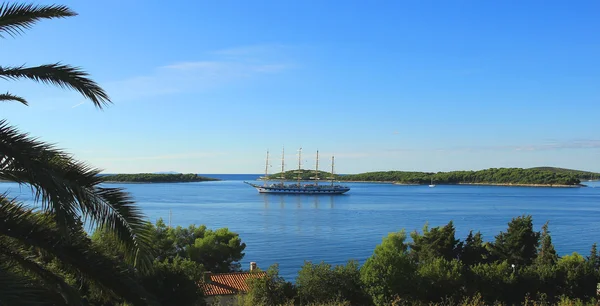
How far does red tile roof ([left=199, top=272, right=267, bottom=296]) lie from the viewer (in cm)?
2092

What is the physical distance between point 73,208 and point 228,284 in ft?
60.7

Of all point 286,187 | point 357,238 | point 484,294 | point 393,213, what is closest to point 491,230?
point 357,238

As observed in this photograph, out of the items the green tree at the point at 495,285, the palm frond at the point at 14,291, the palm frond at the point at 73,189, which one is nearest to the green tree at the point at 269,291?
the green tree at the point at 495,285

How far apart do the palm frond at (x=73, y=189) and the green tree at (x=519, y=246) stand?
98.3 feet

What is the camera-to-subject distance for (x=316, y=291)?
778 inches

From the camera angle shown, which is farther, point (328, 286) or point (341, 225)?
point (341, 225)

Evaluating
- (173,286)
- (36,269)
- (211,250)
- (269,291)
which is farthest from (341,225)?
(36,269)

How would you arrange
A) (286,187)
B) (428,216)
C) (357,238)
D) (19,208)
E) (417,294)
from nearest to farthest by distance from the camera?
(19,208), (417,294), (357,238), (428,216), (286,187)

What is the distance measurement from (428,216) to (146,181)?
132 m

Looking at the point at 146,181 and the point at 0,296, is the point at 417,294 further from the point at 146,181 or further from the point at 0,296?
the point at 146,181

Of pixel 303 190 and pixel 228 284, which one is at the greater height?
pixel 303 190

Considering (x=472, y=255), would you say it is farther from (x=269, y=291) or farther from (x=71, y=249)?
(x=71, y=249)

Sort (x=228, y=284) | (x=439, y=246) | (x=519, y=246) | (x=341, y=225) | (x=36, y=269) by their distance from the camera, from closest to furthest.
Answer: (x=36, y=269), (x=228, y=284), (x=439, y=246), (x=519, y=246), (x=341, y=225)

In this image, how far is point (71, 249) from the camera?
4.93 metres
